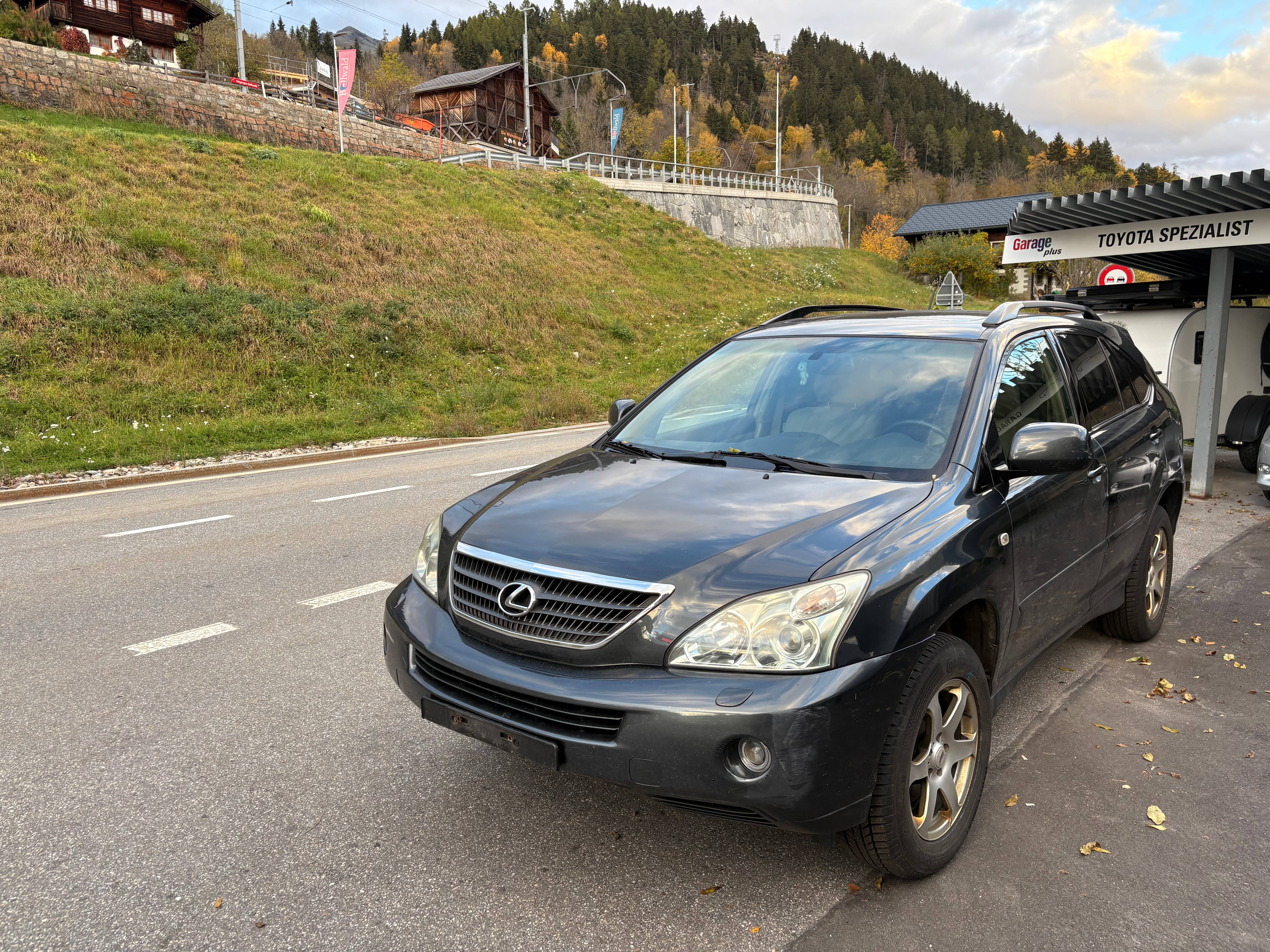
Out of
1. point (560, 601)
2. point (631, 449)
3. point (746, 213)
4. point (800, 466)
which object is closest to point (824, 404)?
point (800, 466)

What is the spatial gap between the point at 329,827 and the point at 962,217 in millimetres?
75466

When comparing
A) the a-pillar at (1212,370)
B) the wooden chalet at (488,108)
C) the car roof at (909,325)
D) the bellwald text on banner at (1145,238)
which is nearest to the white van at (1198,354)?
the a-pillar at (1212,370)

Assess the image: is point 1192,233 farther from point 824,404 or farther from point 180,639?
point 180,639

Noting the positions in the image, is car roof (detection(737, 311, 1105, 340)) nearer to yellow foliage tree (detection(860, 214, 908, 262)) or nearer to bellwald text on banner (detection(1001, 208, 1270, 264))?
bellwald text on banner (detection(1001, 208, 1270, 264))

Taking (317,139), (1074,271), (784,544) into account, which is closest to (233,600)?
(784,544)

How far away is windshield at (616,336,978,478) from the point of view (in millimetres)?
3396

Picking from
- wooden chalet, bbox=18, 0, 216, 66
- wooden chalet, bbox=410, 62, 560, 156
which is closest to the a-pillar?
wooden chalet, bbox=18, 0, 216, 66

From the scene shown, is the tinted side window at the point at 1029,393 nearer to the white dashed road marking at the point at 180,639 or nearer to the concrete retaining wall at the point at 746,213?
the white dashed road marking at the point at 180,639

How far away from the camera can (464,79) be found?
68812 mm

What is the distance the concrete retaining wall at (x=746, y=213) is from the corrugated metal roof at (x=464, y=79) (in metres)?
23.5

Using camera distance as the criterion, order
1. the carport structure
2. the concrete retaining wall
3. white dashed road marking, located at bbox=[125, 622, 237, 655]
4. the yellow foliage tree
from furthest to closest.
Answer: the yellow foliage tree
the concrete retaining wall
the carport structure
white dashed road marking, located at bbox=[125, 622, 237, 655]

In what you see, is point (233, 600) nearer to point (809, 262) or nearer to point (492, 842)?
point (492, 842)

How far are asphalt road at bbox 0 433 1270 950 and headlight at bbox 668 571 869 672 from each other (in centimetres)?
68

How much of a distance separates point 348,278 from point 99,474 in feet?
38.8
